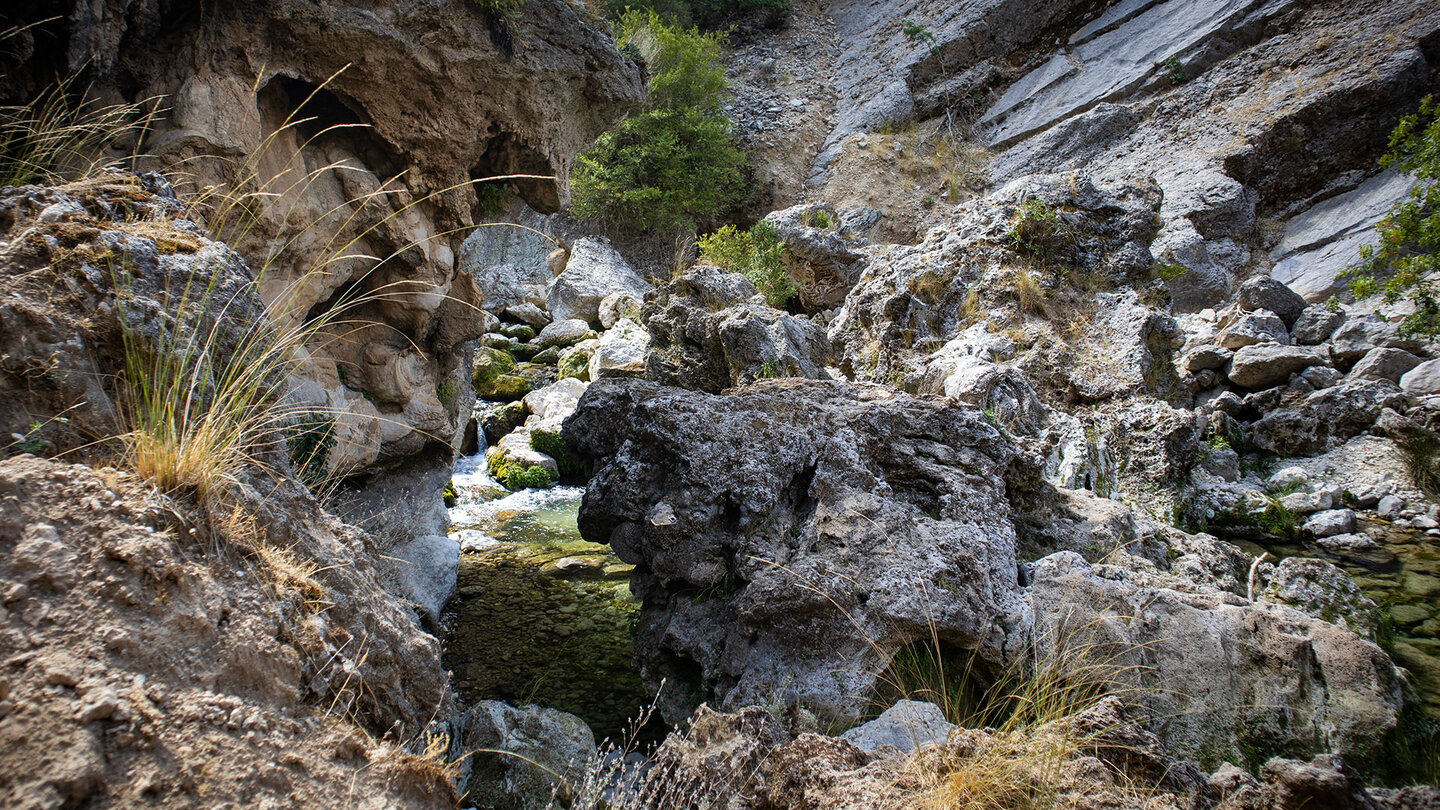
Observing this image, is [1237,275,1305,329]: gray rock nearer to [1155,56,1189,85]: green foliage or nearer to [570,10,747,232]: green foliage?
[1155,56,1189,85]: green foliage

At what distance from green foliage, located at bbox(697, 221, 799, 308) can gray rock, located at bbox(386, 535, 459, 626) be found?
7.98 m

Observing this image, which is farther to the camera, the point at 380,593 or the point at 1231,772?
the point at 380,593

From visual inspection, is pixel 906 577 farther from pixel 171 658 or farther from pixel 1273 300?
pixel 1273 300

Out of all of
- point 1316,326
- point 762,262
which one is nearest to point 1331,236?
point 1316,326

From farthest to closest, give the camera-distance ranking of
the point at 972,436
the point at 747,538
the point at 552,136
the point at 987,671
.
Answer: the point at 552,136, the point at 972,436, the point at 747,538, the point at 987,671

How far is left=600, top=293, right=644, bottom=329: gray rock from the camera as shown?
15883mm

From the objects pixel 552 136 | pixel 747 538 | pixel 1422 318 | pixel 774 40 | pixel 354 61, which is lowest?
pixel 1422 318

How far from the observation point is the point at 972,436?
4352 millimetres

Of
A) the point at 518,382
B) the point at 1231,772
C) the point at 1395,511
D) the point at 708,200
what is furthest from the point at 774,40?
the point at 1231,772

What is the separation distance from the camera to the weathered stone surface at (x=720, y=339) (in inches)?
267

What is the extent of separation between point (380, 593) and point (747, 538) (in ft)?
6.56

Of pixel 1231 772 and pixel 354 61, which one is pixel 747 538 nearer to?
pixel 1231 772

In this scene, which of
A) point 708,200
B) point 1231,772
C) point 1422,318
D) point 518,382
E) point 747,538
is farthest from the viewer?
point 708,200

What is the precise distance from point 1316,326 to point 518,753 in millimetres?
11438
